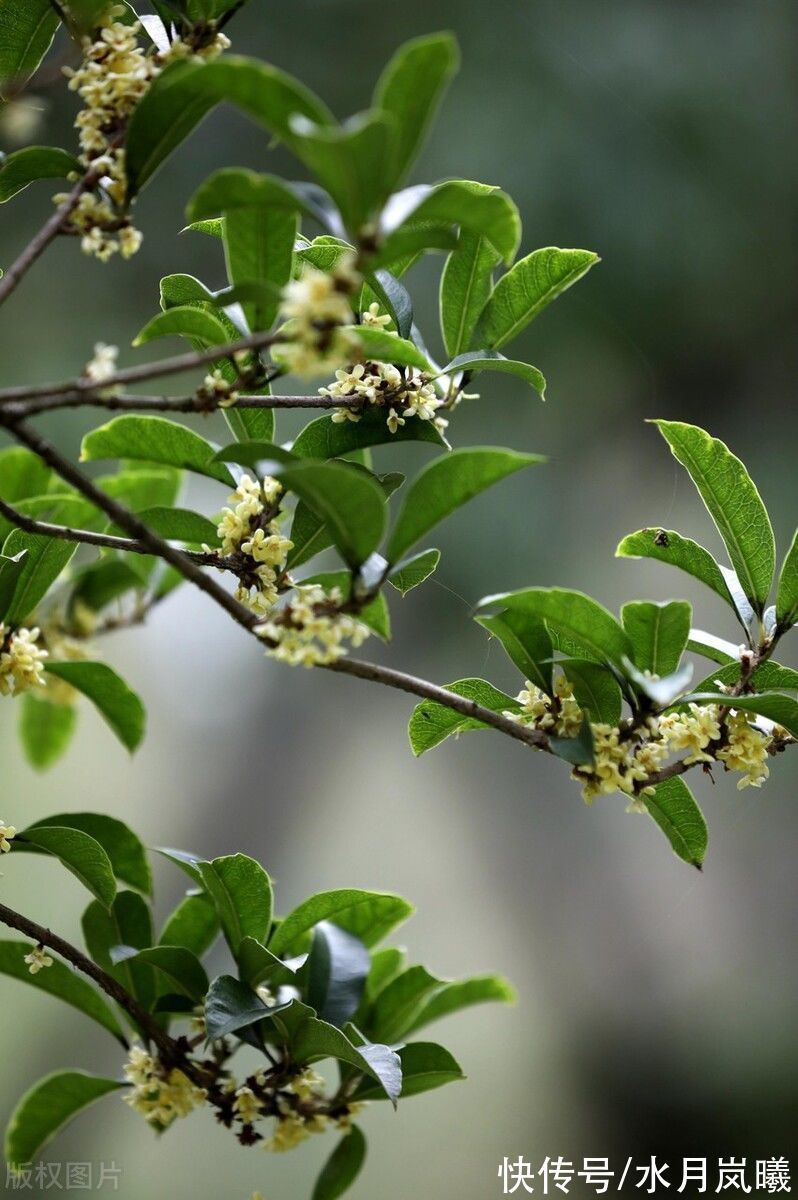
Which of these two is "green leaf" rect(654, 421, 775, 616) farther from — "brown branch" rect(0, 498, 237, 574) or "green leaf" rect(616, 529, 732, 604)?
"brown branch" rect(0, 498, 237, 574)

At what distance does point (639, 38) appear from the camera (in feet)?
8.21

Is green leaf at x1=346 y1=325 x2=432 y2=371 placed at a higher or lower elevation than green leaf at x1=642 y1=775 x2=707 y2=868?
higher

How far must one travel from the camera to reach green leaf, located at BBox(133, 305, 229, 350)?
1.88 feet

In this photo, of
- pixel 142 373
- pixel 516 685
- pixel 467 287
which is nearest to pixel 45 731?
pixel 467 287

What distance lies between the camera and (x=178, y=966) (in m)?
0.77

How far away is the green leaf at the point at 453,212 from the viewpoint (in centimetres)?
49

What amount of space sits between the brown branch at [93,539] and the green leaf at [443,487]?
14 centimetres

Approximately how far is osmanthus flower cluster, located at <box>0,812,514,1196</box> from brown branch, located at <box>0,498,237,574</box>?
0.62 ft

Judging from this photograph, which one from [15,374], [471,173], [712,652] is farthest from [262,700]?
[712,652]

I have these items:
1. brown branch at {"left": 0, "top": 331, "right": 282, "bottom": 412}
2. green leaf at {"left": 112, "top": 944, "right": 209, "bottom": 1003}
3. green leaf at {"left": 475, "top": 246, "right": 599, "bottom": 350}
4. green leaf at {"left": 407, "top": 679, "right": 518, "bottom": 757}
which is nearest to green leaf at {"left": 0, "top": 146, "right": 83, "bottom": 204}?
brown branch at {"left": 0, "top": 331, "right": 282, "bottom": 412}

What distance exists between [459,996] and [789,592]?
1.34ft

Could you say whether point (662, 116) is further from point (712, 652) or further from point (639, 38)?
point (712, 652)

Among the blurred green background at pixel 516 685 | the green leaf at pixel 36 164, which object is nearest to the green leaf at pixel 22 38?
the green leaf at pixel 36 164

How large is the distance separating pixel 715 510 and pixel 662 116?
6.76ft
